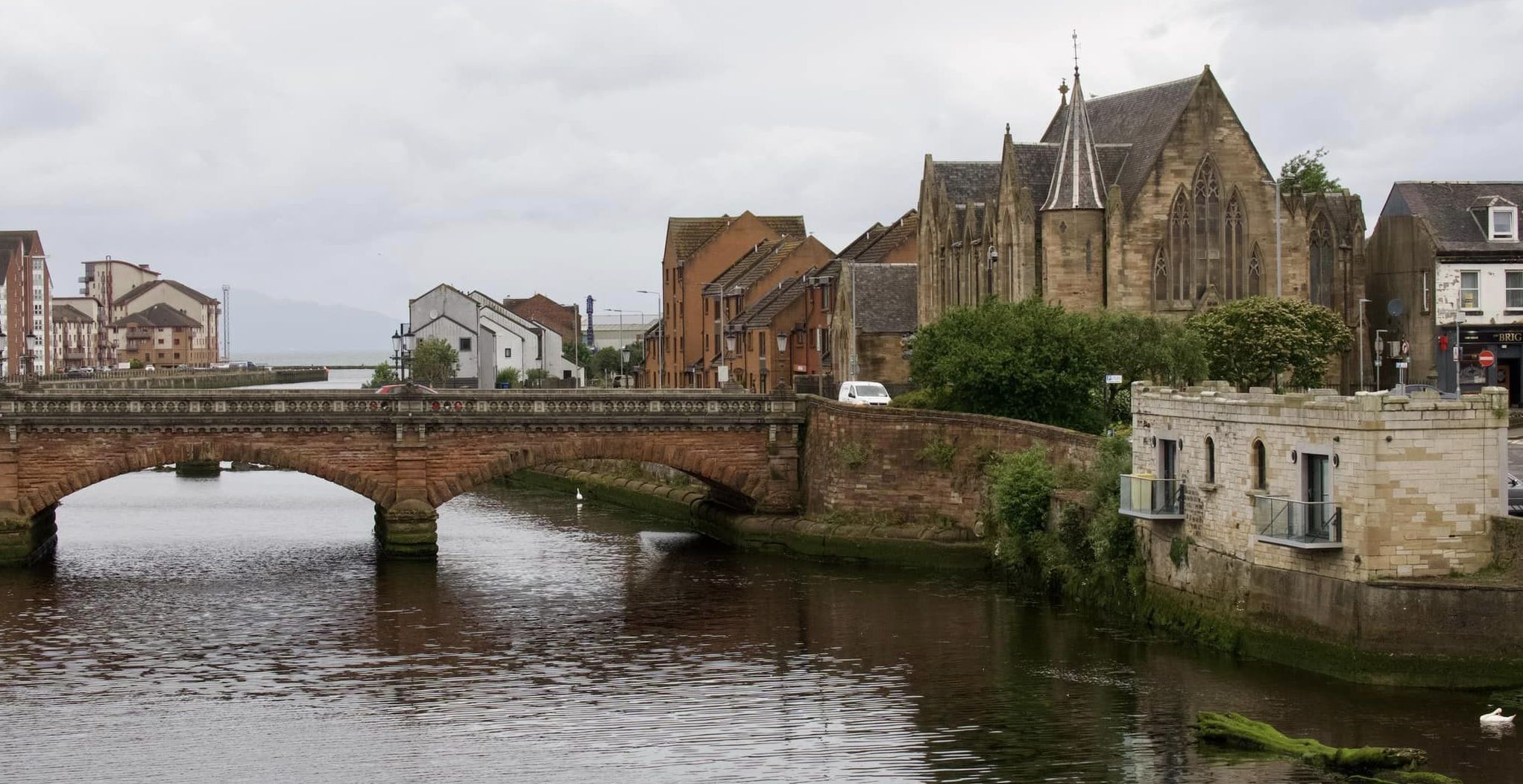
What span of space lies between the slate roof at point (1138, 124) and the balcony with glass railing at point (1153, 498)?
3250cm

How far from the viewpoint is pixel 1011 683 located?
151ft

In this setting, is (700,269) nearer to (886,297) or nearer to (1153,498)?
(886,297)

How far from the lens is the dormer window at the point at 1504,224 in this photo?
79.6 metres

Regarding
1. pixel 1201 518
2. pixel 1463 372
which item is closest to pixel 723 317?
pixel 1463 372

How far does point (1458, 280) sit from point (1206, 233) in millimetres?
9909

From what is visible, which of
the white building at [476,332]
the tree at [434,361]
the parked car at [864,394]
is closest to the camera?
the parked car at [864,394]

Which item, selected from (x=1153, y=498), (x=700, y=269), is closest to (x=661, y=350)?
(x=700, y=269)

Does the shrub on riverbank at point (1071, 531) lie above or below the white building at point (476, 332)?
below

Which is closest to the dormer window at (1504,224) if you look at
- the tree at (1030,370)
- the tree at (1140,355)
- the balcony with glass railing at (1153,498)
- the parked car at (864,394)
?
the tree at (1140,355)

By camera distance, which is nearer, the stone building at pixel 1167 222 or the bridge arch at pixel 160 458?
the bridge arch at pixel 160 458

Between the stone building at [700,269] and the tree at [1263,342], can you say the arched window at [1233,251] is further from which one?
the stone building at [700,269]

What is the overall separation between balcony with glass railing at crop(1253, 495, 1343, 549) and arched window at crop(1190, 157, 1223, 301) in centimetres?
3904

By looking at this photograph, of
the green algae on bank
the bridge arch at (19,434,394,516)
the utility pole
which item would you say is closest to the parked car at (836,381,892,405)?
the bridge arch at (19,434,394,516)

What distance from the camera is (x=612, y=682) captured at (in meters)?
47.7
